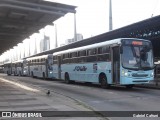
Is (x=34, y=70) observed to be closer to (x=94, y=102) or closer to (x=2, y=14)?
(x=2, y=14)

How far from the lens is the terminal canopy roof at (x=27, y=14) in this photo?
21.7 metres

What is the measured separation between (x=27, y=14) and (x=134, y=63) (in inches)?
347

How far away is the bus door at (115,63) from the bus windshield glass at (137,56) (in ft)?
1.63

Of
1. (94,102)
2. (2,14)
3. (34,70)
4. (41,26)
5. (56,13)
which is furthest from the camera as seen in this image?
(34,70)

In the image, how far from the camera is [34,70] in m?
46.9

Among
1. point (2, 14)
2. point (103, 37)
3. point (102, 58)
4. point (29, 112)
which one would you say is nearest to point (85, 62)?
point (102, 58)

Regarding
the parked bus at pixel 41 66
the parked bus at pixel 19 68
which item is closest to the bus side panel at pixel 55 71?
the parked bus at pixel 41 66

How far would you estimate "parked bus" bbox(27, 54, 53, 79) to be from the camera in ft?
127

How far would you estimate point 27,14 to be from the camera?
25.2 metres

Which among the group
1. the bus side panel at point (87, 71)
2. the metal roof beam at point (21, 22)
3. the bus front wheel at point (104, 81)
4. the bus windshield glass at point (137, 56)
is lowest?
the bus front wheel at point (104, 81)

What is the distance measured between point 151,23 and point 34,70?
2345 centimetres

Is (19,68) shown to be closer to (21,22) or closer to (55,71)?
(55,71)

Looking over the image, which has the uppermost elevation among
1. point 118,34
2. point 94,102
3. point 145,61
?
point 118,34

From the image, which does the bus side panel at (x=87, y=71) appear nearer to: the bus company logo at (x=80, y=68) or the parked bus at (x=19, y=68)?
the bus company logo at (x=80, y=68)
